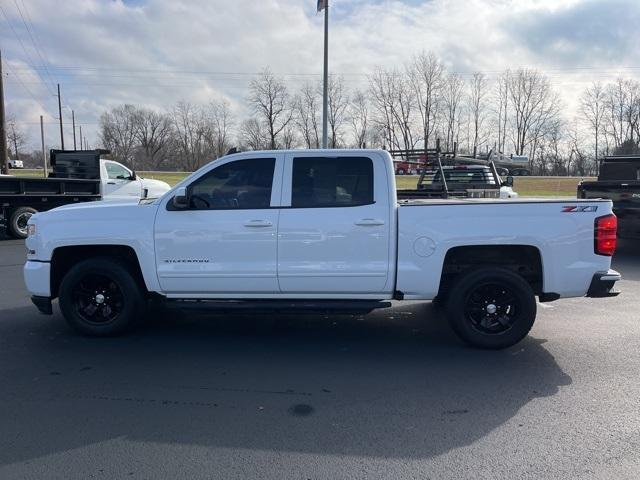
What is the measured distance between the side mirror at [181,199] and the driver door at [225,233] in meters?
0.04

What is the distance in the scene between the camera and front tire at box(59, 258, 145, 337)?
215 inches

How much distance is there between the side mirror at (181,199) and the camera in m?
5.27

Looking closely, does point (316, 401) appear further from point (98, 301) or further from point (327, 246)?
point (98, 301)

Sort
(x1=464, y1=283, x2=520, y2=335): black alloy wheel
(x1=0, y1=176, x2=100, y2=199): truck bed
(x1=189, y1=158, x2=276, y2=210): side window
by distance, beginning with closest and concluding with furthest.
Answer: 1. (x1=464, y1=283, x2=520, y2=335): black alloy wheel
2. (x1=189, y1=158, x2=276, y2=210): side window
3. (x1=0, y1=176, x2=100, y2=199): truck bed

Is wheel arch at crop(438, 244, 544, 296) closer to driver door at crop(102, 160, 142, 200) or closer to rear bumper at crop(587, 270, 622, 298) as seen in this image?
rear bumper at crop(587, 270, 622, 298)

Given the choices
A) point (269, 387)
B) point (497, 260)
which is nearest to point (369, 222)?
point (497, 260)

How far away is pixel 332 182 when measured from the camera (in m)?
5.32

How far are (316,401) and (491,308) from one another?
2119 millimetres

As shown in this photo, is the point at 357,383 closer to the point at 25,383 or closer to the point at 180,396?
the point at 180,396

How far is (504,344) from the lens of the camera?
5.19 metres

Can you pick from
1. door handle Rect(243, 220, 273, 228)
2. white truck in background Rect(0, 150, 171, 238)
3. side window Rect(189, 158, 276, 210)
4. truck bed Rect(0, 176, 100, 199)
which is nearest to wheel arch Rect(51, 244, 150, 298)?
side window Rect(189, 158, 276, 210)

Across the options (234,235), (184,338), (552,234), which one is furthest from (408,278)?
(184,338)

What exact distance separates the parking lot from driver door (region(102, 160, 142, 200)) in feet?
33.9

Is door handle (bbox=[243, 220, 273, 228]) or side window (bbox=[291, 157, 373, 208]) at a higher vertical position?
side window (bbox=[291, 157, 373, 208])
